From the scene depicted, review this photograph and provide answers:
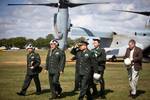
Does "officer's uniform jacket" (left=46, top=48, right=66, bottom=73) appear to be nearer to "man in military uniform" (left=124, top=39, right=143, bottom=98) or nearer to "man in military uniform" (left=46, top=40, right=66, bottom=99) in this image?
"man in military uniform" (left=46, top=40, right=66, bottom=99)

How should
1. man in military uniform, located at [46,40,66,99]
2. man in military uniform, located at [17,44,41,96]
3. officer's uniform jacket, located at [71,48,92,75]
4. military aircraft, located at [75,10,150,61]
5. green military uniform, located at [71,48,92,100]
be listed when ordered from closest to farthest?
green military uniform, located at [71,48,92,100], officer's uniform jacket, located at [71,48,92,75], man in military uniform, located at [46,40,66,99], man in military uniform, located at [17,44,41,96], military aircraft, located at [75,10,150,61]

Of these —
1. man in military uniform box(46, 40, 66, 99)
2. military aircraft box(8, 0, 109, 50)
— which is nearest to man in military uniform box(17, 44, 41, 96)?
man in military uniform box(46, 40, 66, 99)

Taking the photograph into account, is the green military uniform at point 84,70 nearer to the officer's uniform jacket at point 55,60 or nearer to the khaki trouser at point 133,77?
the officer's uniform jacket at point 55,60


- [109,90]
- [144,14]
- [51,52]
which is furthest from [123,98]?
[144,14]

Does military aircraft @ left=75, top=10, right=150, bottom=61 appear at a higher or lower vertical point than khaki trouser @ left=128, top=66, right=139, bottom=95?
lower

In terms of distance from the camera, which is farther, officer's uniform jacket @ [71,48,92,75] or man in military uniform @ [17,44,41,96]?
man in military uniform @ [17,44,41,96]

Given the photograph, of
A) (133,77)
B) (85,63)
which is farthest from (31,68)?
(133,77)

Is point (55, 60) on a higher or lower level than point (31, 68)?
higher

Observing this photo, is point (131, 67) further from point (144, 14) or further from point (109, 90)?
point (144, 14)

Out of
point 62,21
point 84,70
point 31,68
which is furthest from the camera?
point 62,21

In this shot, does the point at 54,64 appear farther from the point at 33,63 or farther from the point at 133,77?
the point at 133,77

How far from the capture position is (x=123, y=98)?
12.5 m

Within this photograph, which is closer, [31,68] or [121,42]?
[31,68]

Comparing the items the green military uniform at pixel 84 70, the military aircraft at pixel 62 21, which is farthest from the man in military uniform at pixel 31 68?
the military aircraft at pixel 62 21
